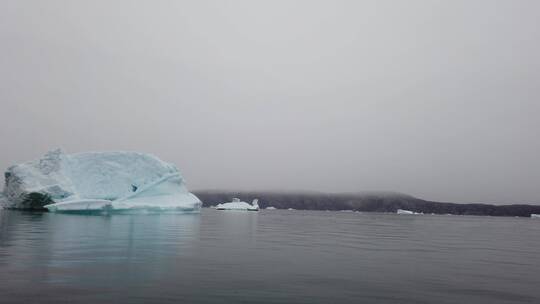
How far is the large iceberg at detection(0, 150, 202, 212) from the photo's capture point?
42.7 meters

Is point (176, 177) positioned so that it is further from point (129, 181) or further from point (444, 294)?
point (444, 294)

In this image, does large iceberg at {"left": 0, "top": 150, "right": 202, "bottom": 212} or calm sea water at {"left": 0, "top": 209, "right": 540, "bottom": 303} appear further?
large iceberg at {"left": 0, "top": 150, "right": 202, "bottom": 212}

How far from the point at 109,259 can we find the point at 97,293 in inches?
156

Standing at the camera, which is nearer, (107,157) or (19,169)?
(19,169)

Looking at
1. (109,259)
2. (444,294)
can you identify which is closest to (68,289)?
(109,259)

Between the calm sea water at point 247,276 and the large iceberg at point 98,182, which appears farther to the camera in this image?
the large iceberg at point 98,182

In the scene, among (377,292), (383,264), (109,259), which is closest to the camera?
(377,292)

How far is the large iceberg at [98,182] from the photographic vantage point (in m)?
42.7

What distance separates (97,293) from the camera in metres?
6.27

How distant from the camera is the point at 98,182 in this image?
151 ft

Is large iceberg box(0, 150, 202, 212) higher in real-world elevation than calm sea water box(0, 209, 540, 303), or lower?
higher

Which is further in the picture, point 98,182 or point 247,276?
point 98,182

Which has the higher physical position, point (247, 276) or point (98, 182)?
point (98, 182)

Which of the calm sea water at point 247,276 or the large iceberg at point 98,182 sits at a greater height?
the large iceberg at point 98,182
